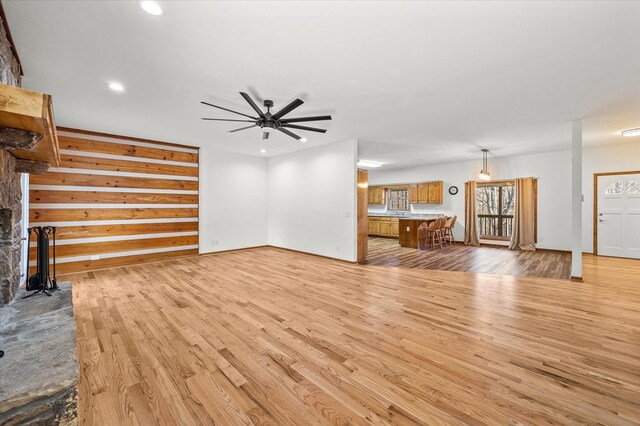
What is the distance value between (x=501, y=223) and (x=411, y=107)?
683 centimetres

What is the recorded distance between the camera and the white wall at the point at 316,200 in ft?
19.4

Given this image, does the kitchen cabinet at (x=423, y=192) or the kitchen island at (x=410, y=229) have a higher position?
the kitchen cabinet at (x=423, y=192)

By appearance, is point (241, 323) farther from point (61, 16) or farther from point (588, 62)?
point (588, 62)

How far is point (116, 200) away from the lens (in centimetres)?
552

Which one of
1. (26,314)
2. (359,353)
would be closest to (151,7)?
(26,314)

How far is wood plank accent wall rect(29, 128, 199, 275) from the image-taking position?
4.94m

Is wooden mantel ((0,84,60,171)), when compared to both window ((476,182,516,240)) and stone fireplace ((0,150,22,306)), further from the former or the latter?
window ((476,182,516,240))

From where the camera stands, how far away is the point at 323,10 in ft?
6.45

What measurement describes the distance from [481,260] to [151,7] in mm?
7038

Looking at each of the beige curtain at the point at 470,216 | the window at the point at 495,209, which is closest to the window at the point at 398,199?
the beige curtain at the point at 470,216

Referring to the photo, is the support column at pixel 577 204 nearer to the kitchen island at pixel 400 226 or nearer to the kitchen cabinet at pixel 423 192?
the kitchen island at pixel 400 226

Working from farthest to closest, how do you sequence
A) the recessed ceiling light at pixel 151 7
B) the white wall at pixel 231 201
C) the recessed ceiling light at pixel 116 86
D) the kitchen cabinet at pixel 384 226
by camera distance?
the kitchen cabinet at pixel 384 226 → the white wall at pixel 231 201 → the recessed ceiling light at pixel 116 86 → the recessed ceiling light at pixel 151 7

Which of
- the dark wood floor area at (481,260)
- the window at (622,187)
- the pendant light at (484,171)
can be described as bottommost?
the dark wood floor area at (481,260)

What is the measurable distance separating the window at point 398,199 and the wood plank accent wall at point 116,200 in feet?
24.1
